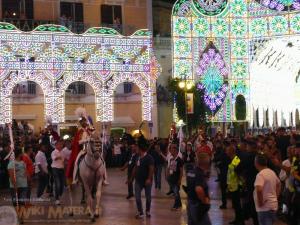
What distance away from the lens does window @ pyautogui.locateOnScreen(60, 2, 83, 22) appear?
38.7 meters

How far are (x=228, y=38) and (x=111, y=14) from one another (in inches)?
307

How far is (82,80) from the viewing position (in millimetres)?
33344

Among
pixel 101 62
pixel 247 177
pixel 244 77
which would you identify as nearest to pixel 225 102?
pixel 244 77

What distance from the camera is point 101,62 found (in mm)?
33375

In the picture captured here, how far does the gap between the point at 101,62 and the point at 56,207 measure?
637 inches

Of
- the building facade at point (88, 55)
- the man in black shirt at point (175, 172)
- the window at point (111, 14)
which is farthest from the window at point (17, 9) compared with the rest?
the man in black shirt at point (175, 172)

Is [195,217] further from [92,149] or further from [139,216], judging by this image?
[92,149]

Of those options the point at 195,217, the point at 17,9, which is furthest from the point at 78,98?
the point at 195,217

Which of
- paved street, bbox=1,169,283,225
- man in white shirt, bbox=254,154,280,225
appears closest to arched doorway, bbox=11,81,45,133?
paved street, bbox=1,169,283,225

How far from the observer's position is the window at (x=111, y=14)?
130 ft

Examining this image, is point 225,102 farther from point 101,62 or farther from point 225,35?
point 101,62

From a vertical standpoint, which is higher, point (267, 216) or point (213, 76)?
point (213, 76)

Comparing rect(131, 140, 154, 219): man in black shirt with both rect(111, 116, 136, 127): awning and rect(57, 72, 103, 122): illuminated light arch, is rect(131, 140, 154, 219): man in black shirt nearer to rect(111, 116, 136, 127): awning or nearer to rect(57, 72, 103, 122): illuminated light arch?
rect(57, 72, 103, 122): illuminated light arch

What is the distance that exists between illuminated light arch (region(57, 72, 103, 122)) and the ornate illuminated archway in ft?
15.4
